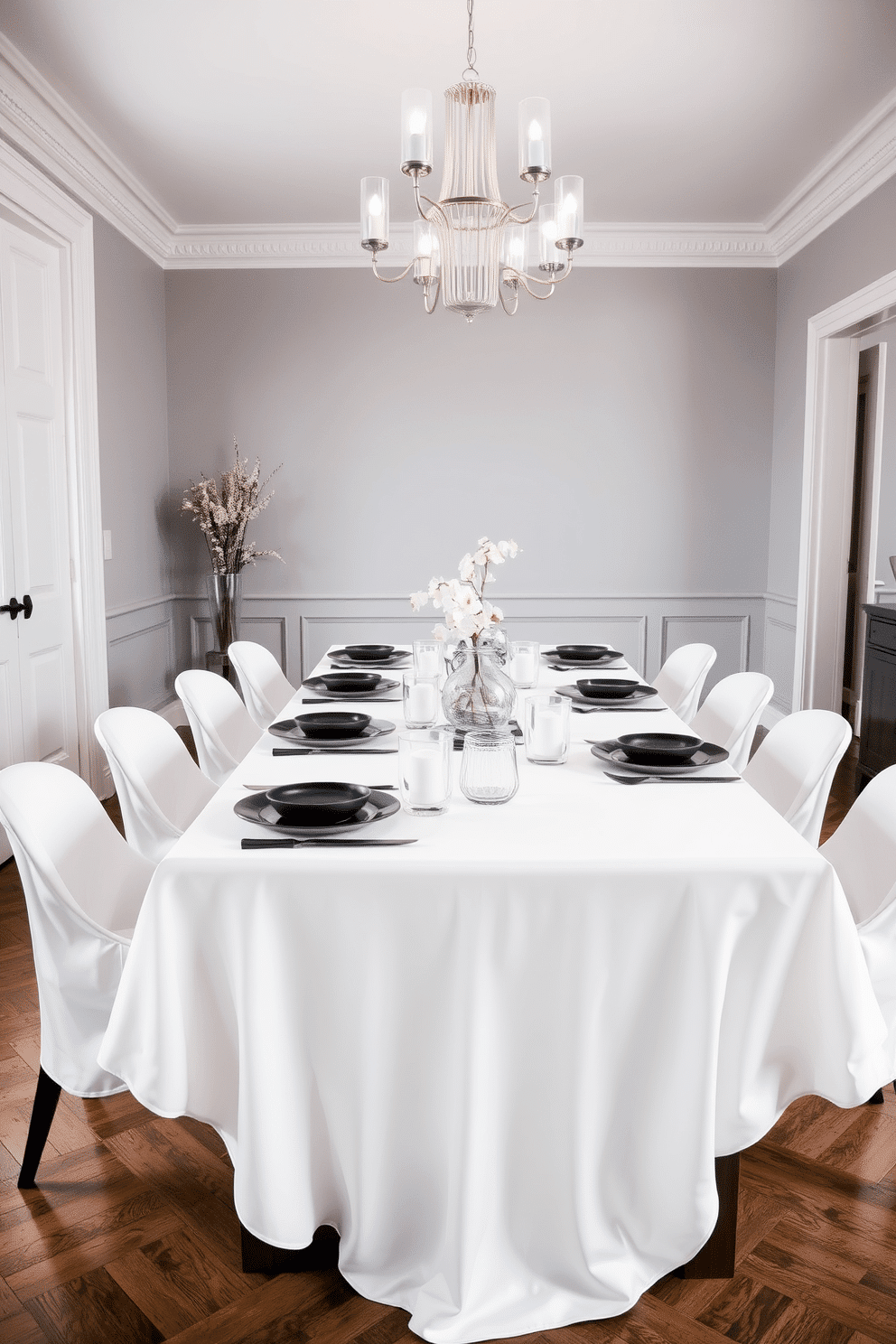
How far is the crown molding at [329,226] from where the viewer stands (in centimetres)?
370

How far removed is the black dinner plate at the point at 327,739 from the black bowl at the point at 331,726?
0.5 inches

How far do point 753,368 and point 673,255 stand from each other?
79cm

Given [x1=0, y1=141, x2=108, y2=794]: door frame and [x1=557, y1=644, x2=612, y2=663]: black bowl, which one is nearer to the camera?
[x1=557, y1=644, x2=612, y2=663]: black bowl

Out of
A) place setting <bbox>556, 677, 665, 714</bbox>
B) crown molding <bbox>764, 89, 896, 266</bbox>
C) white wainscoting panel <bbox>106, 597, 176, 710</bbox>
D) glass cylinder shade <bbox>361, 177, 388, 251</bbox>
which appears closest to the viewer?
place setting <bbox>556, 677, 665, 714</bbox>

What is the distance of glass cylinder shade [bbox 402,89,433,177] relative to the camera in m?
2.40

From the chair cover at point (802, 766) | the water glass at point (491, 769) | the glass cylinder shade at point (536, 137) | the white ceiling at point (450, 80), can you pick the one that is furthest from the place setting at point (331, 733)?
the white ceiling at point (450, 80)

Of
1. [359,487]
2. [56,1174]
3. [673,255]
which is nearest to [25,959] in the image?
[56,1174]

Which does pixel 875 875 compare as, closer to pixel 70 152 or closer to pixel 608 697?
pixel 608 697

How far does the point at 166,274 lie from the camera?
544cm

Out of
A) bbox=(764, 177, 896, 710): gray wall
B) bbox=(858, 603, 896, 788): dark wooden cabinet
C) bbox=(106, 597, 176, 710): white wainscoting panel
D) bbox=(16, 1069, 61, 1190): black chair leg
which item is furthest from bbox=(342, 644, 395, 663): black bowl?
bbox=(764, 177, 896, 710): gray wall

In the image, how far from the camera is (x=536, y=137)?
245 cm

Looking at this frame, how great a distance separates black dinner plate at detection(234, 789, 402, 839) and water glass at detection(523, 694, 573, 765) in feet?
1.36

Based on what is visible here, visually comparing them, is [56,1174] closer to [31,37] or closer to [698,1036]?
[698,1036]

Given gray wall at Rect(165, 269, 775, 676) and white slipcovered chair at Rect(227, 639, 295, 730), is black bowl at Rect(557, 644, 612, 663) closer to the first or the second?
white slipcovered chair at Rect(227, 639, 295, 730)
